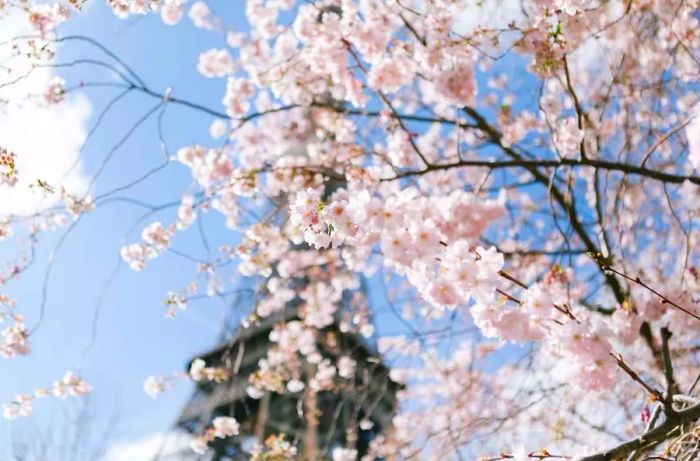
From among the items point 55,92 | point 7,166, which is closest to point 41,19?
point 55,92

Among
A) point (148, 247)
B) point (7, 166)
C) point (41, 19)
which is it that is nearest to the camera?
point (7, 166)

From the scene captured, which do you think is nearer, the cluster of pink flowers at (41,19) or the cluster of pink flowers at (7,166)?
the cluster of pink flowers at (7,166)

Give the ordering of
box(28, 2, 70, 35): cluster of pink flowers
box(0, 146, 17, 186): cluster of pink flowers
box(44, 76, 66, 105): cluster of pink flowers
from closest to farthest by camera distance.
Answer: box(0, 146, 17, 186): cluster of pink flowers, box(28, 2, 70, 35): cluster of pink flowers, box(44, 76, 66, 105): cluster of pink flowers

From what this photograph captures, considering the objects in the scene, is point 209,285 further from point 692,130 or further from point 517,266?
point 692,130

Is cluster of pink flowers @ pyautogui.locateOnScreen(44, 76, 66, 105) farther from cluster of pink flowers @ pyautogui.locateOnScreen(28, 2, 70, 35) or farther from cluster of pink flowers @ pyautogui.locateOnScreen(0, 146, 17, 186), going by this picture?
cluster of pink flowers @ pyautogui.locateOnScreen(0, 146, 17, 186)

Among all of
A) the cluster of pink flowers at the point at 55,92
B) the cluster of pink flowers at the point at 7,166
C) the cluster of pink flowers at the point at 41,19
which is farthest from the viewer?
the cluster of pink flowers at the point at 55,92

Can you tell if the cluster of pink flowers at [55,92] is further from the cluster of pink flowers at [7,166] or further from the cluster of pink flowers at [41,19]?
the cluster of pink flowers at [7,166]

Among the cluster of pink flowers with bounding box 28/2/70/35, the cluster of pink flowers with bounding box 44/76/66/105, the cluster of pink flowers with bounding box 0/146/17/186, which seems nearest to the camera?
the cluster of pink flowers with bounding box 0/146/17/186

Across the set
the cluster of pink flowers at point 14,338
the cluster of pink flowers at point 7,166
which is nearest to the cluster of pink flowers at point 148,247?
the cluster of pink flowers at point 14,338

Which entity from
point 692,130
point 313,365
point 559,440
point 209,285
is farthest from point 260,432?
point 692,130

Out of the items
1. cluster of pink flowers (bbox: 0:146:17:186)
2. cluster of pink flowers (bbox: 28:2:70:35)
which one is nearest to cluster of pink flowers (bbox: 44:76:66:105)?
cluster of pink flowers (bbox: 28:2:70:35)

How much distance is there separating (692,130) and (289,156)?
3.16 metres

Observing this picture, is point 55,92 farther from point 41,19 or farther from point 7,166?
point 7,166

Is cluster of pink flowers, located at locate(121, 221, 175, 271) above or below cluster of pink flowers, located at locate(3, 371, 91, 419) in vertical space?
above
